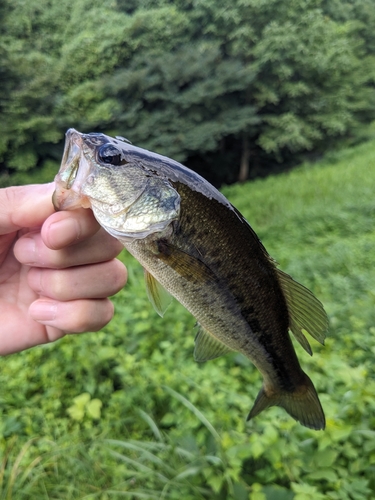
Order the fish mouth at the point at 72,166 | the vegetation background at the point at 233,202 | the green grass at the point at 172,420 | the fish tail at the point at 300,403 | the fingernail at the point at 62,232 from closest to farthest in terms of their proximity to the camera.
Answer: the fish mouth at the point at 72,166, the fingernail at the point at 62,232, the fish tail at the point at 300,403, the green grass at the point at 172,420, the vegetation background at the point at 233,202

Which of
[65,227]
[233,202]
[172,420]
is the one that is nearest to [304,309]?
[65,227]

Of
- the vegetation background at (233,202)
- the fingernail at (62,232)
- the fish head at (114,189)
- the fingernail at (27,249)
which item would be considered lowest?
the vegetation background at (233,202)

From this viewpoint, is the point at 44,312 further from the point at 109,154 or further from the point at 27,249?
the point at 109,154

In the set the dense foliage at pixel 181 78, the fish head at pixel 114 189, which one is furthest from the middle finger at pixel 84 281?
the dense foliage at pixel 181 78

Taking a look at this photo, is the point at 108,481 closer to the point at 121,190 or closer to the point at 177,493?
the point at 177,493

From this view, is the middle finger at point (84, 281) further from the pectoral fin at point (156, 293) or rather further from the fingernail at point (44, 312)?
Answer: the pectoral fin at point (156, 293)

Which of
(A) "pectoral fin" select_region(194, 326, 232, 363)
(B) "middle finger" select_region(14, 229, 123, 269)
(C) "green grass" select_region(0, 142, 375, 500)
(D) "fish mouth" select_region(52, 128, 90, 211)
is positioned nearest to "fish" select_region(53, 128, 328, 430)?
(D) "fish mouth" select_region(52, 128, 90, 211)

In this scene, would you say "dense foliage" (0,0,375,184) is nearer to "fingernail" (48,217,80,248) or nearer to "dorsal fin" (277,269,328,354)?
"fingernail" (48,217,80,248)
